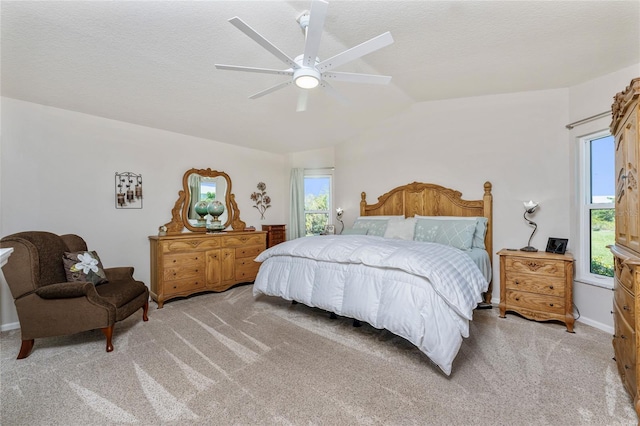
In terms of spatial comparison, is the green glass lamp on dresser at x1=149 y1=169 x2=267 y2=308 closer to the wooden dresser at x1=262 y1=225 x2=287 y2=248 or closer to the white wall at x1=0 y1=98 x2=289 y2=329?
the white wall at x1=0 y1=98 x2=289 y2=329

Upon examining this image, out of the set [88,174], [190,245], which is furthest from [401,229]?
[88,174]

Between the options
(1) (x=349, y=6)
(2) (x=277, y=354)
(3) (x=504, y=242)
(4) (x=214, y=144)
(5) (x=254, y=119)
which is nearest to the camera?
(1) (x=349, y=6)

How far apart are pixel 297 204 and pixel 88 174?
3.26m

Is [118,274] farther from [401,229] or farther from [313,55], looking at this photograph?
[401,229]

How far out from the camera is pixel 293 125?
4145 mm

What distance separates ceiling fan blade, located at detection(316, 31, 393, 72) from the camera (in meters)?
1.67

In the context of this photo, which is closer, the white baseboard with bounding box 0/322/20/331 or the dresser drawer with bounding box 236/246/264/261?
the white baseboard with bounding box 0/322/20/331

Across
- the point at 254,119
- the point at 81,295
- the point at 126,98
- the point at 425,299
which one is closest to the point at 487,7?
the point at 425,299

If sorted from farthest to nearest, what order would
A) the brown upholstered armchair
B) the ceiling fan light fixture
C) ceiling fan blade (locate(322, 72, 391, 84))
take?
the brown upholstered armchair, ceiling fan blade (locate(322, 72, 391, 84)), the ceiling fan light fixture

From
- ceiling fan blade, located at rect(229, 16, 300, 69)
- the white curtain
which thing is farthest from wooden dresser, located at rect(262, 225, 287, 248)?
ceiling fan blade, located at rect(229, 16, 300, 69)

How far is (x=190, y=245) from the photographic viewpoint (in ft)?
12.4

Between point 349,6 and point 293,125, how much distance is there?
2.36m

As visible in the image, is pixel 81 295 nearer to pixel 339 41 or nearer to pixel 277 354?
pixel 277 354

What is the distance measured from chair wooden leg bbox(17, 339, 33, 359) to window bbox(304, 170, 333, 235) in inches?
159
